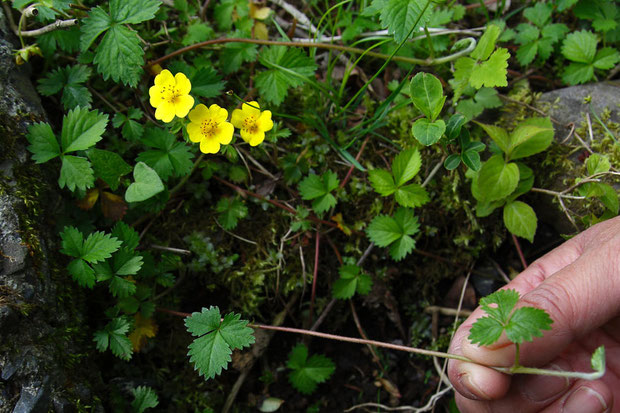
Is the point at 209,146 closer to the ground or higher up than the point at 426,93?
closer to the ground

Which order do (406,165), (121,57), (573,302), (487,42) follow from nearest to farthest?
(573,302)
(121,57)
(487,42)
(406,165)

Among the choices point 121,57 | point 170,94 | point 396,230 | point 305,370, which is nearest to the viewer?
point 170,94

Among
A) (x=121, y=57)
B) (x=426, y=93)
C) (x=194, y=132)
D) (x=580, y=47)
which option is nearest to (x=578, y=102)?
(x=580, y=47)

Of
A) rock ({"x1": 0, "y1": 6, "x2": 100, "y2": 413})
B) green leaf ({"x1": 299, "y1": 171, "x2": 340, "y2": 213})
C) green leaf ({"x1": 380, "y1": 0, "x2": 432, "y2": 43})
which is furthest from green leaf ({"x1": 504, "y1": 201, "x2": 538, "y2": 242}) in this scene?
rock ({"x1": 0, "y1": 6, "x2": 100, "y2": 413})

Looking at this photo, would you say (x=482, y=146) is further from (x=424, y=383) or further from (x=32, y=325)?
(x=32, y=325)

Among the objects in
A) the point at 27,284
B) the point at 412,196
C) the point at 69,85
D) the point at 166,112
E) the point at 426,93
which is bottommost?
the point at 27,284

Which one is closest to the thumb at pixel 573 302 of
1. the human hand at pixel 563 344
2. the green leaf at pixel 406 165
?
the human hand at pixel 563 344

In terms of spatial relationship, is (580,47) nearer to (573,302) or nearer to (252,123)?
(573,302)

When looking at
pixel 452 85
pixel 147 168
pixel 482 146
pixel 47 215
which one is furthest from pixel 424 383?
pixel 47 215

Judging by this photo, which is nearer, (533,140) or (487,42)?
(487,42)
